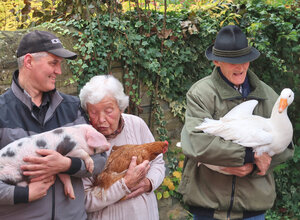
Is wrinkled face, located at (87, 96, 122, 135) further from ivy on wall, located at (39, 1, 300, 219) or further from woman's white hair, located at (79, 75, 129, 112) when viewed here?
ivy on wall, located at (39, 1, 300, 219)

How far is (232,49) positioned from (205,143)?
66cm

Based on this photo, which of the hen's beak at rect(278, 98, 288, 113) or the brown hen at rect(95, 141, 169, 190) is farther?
the brown hen at rect(95, 141, 169, 190)

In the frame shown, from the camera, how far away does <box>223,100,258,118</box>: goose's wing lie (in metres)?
2.39

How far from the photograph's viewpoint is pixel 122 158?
96.4 inches

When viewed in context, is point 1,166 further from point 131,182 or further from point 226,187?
point 226,187

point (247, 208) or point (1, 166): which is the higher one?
point (1, 166)

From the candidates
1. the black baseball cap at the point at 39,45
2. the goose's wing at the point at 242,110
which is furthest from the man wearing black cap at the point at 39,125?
the goose's wing at the point at 242,110

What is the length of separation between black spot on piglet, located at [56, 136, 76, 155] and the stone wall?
151 centimetres

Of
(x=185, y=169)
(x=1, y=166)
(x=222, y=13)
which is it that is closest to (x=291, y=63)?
(x=222, y=13)

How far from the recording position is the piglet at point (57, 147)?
1.99m

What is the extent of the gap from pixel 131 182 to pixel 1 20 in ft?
9.89

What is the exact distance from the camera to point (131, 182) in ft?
7.88

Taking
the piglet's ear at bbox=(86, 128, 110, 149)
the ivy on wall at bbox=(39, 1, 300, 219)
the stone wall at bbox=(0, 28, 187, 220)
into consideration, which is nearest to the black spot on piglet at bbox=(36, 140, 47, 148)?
Answer: the piglet's ear at bbox=(86, 128, 110, 149)

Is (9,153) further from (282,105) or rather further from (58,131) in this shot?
(282,105)
